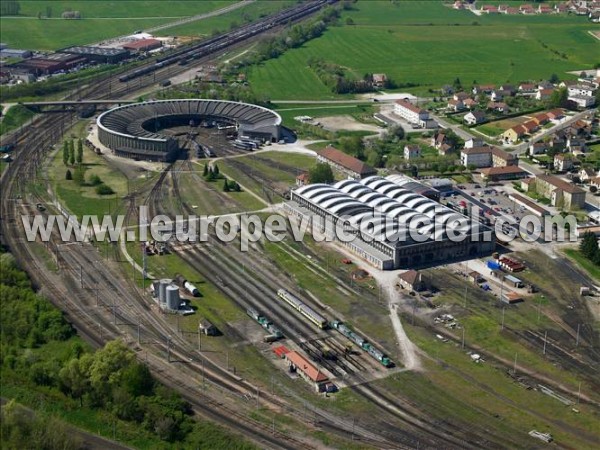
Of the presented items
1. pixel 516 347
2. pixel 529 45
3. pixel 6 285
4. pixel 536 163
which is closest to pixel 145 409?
pixel 6 285

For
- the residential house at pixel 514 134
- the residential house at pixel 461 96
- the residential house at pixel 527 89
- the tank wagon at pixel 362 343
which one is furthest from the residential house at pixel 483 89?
the tank wagon at pixel 362 343

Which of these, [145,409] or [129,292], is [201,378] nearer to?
[145,409]

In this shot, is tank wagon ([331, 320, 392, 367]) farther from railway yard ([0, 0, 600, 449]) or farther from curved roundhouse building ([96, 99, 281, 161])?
curved roundhouse building ([96, 99, 281, 161])

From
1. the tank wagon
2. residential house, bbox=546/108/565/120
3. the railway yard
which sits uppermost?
residential house, bbox=546/108/565/120

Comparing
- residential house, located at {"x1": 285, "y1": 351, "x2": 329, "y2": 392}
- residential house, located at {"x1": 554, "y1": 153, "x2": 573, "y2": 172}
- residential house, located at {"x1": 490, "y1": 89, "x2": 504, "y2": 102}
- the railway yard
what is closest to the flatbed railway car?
the railway yard

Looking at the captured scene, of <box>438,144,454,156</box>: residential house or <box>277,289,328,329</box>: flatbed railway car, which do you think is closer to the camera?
<box>277,289,328,329</box>: flatbed railway car

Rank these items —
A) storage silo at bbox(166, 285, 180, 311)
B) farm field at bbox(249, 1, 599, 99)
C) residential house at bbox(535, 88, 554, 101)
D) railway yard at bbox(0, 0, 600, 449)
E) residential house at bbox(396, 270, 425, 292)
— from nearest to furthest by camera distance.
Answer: railway yard at bbox(0, 0, 600, 449)
storage silo at bbox(166, 285, 180, 311)
residential house at bbox(396, 270, 425, 292)
residential house at bbox(535, 88, 554, 101)
farm field at bbox(249, 1, 599, 99)

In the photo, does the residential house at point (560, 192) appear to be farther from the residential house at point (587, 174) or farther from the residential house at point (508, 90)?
the residential house at point (508, 90)
